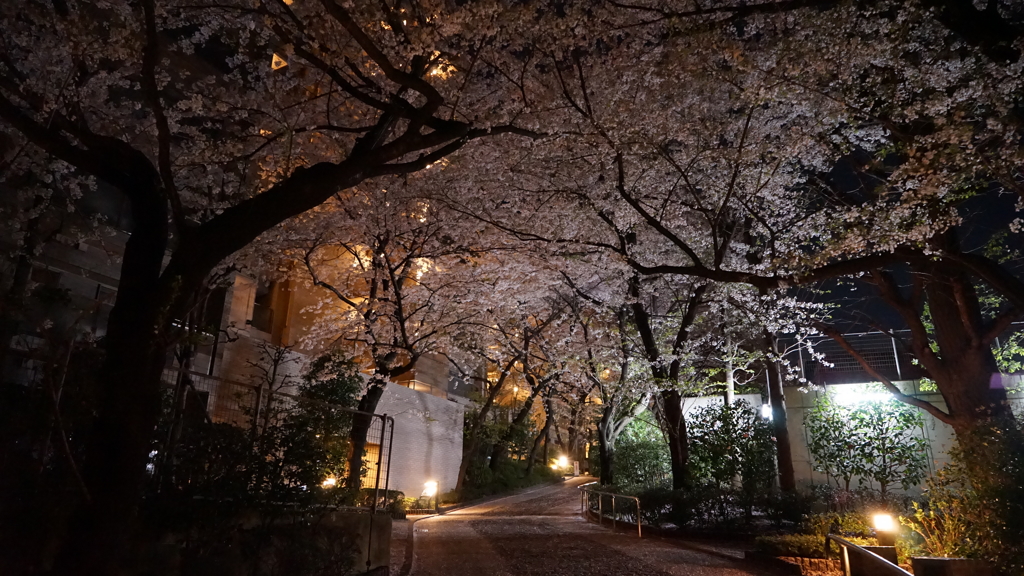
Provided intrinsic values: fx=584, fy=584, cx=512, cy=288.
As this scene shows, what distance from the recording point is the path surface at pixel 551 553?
8.62 m

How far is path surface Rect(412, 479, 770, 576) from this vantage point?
8625 millimetres

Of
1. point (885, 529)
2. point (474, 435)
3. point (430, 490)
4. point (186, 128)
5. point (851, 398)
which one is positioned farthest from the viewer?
point (474, 435)

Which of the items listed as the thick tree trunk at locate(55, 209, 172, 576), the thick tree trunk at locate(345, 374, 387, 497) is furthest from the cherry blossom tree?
the thick tree trunk at locate(345, 374, 387, 497)

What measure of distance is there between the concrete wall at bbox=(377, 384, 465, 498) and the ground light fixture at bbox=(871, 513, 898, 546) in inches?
489

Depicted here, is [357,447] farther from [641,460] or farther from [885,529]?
[641,460]

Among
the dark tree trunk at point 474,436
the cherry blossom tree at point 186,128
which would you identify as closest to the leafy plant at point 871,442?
the cherry blossom tree at point 186,128

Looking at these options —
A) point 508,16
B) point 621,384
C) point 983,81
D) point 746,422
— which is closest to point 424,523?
point 621,384

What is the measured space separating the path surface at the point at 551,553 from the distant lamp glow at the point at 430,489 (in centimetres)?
462

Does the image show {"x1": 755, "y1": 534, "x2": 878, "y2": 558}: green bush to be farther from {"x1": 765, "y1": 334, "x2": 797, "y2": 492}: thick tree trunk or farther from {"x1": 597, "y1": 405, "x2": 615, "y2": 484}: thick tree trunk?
{"x1": 597, "y1": 405, "x2": 615, "y2": 484}: thick tree trunk

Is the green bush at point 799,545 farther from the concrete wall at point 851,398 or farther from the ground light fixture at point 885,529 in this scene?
the concrete wall at point 851,398

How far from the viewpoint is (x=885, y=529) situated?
800 cm

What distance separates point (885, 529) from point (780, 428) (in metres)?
7.26

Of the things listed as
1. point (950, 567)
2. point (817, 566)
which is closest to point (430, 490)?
point (817, 566)

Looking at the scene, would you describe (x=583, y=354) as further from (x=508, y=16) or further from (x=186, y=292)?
(x=186, y=292)
